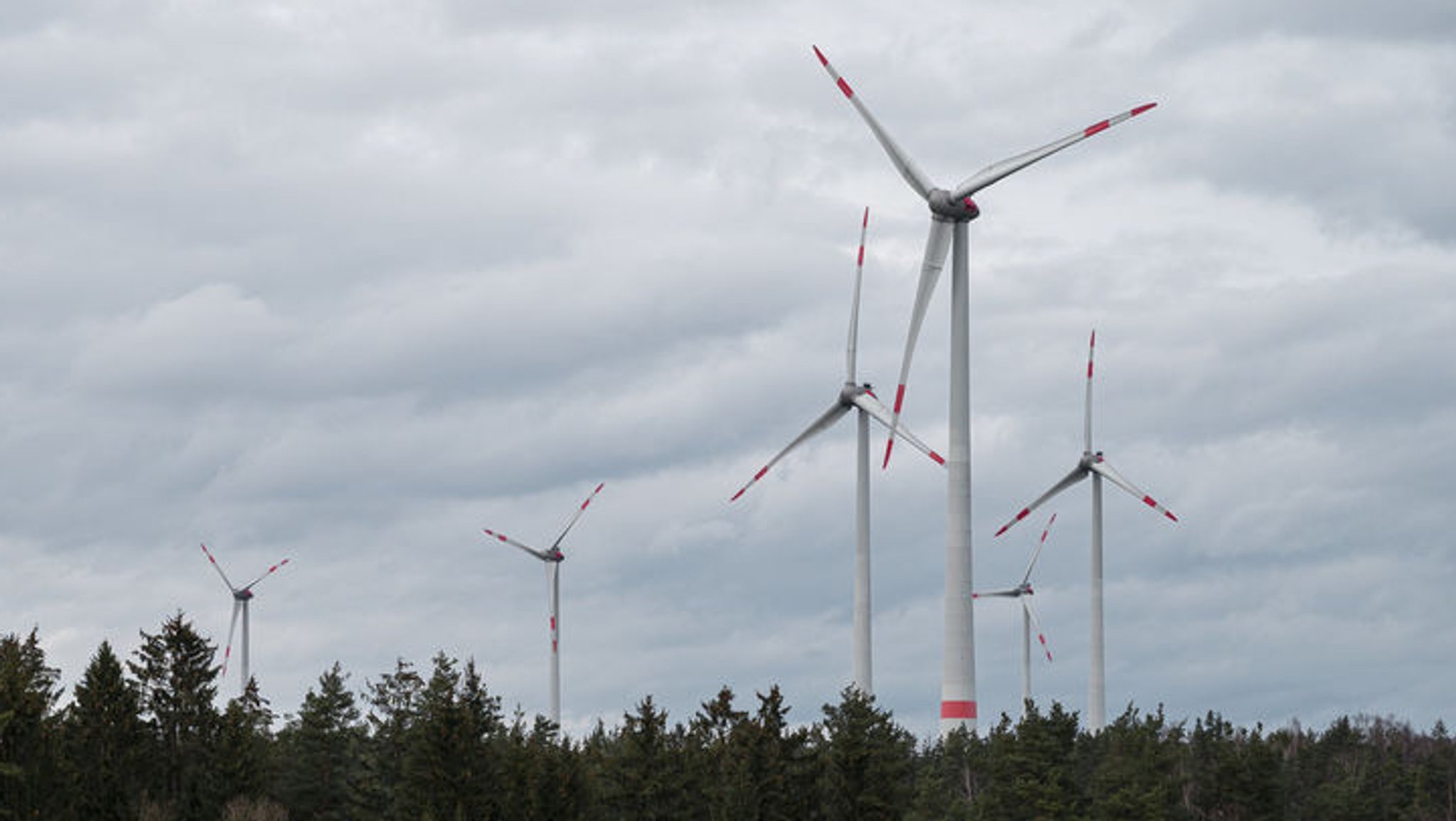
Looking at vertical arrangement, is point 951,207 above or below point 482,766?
above

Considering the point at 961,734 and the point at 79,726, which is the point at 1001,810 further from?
the point at 79,726

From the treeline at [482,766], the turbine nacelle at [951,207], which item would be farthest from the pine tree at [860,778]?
the turbine nacelle at [951,207]

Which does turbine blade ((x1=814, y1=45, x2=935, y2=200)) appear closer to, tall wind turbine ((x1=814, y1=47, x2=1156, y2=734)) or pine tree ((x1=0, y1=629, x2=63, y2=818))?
tall wind turbine ((x1=814, y1=47, x2=1156, y2=734))

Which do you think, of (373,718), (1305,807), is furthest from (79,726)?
(1305,807)

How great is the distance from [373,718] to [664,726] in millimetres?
19827

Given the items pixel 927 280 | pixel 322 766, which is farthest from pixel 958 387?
pixel 322 766

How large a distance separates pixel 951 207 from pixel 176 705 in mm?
61439

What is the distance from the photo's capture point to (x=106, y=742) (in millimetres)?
130000

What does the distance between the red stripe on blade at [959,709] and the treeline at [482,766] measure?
18.0 ft

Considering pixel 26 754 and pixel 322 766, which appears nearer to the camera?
pixel 26 754

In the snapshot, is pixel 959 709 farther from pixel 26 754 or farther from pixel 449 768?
pixel 26 754

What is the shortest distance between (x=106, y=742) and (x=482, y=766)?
2709 cm

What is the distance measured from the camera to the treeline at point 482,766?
118 meters

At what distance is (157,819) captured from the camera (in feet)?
405
